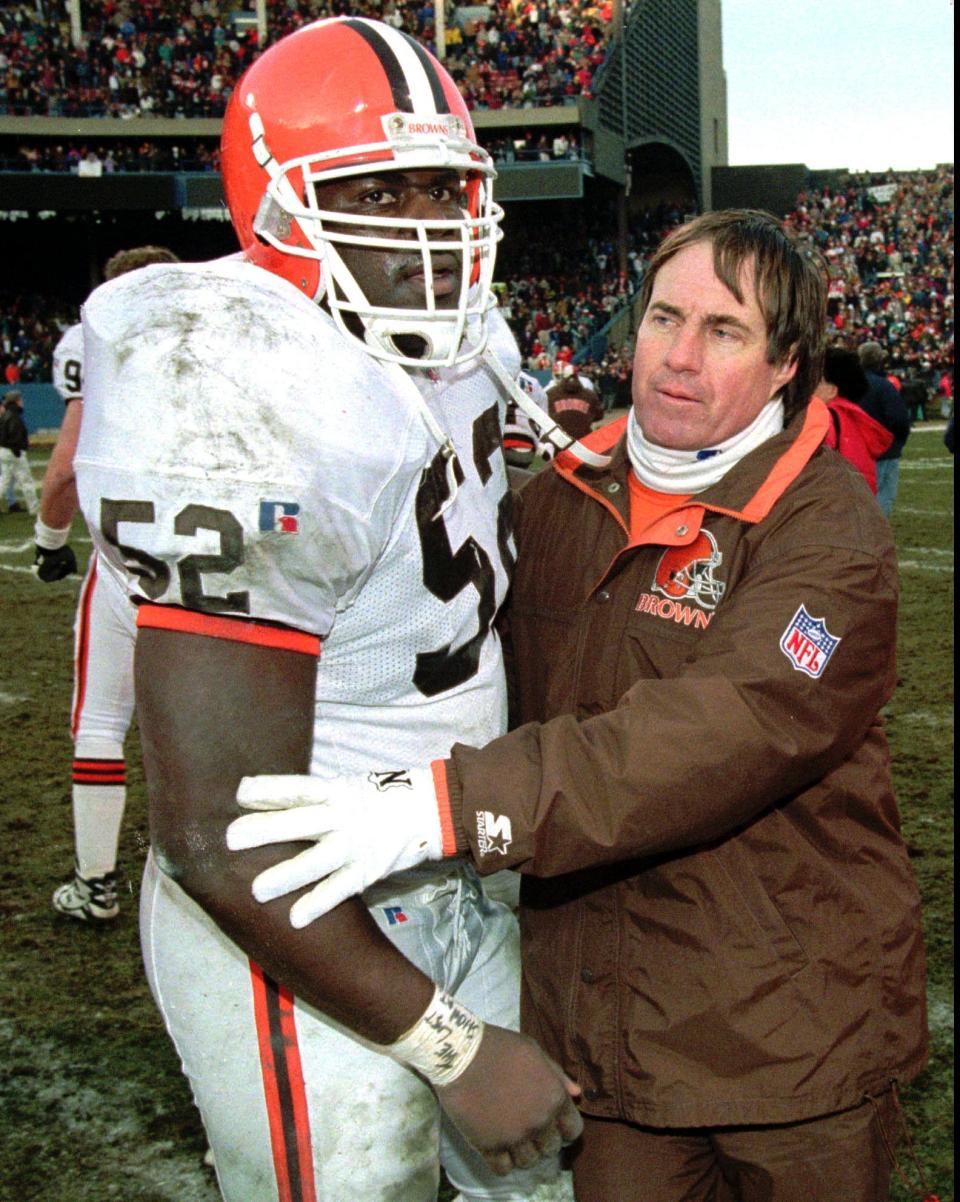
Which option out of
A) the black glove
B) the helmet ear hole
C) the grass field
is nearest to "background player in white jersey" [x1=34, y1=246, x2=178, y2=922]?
the grass field

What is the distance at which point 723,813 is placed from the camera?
1.59 m

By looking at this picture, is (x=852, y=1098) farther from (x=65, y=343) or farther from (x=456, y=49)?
(x=456, y=49)

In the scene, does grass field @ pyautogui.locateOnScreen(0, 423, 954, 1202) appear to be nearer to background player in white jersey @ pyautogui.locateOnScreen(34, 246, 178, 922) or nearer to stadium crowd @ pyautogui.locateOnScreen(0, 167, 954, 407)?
background player in white jersey @ pyautogui.locateOnScreen(34, 246, 178, 922)

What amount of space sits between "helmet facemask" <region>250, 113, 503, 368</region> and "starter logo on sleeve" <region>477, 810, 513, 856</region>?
0.58 meters

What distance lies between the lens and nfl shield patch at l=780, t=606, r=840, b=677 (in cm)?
164

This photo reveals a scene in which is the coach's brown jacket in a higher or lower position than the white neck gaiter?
lower

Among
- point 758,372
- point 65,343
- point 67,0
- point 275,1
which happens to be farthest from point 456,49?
point 758,372

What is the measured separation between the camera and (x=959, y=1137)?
2.17 m

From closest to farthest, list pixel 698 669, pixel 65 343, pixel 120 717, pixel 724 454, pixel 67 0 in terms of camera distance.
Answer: pixel 698 669
pixel 724 454
pixel 120 717
pixel 65 343
pixel 67 0

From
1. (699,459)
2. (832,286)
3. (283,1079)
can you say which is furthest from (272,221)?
(832,286)

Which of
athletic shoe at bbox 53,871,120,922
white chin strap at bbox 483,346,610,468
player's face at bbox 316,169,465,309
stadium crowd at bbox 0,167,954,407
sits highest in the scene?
stadium crowd at bbox 0,167,954,407

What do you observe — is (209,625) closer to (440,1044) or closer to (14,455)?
(440,1044)

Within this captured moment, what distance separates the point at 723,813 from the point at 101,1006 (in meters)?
2.39

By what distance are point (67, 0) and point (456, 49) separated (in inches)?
369
